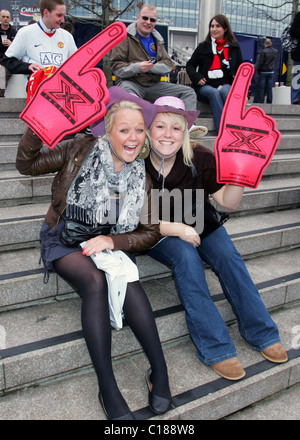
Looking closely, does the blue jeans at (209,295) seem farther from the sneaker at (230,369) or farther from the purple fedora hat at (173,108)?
the purple fedora hat at (173,108)

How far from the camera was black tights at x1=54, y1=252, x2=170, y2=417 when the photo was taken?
1754 mm

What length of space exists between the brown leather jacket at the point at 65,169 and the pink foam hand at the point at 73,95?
0.11 m

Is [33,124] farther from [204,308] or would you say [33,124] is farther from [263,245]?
[263,245]

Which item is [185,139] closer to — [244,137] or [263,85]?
[244,137]

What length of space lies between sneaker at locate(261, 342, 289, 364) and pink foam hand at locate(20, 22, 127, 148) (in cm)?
158

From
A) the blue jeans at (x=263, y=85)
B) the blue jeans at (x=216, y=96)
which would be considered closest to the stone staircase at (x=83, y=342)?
the blue jeans at (x=216, y=96)

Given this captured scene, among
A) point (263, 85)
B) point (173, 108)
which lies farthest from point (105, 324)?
point (263, 85)

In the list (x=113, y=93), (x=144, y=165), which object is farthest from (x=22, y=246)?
(x=113, y=93)

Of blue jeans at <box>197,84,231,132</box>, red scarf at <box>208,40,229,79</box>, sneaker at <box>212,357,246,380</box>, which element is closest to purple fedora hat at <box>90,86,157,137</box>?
sneaker at <box>212,357,246,380</box>

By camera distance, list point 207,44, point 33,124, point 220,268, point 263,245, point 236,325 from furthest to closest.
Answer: point 207,44 < point 263,245 < point 236,325 < point 220,268 < point 33,124

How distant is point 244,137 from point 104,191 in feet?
2.68

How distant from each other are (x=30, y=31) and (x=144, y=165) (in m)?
2.44

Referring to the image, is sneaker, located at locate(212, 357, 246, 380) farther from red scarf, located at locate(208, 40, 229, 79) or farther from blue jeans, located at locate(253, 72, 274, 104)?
blue jeans, located at locate(253, 72, 274, 104)

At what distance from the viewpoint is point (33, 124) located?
1.86m
